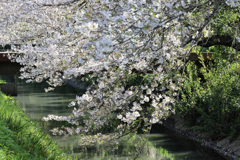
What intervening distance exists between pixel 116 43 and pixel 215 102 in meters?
6.40

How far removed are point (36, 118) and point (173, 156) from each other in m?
7.11

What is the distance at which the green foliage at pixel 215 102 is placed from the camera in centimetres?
834

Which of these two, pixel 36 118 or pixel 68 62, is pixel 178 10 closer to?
pixel 68 62

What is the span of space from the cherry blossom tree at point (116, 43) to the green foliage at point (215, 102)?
264cm

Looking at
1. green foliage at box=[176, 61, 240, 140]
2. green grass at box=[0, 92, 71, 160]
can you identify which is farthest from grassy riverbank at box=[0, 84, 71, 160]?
green foliage at box=[176, 61, 240, 140]

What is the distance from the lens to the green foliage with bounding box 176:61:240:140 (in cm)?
834

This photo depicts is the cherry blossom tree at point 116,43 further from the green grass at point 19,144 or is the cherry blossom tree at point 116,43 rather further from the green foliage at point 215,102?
the green foliage at point 215,102

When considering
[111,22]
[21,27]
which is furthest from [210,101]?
[111,22]

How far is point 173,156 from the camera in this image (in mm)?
8422

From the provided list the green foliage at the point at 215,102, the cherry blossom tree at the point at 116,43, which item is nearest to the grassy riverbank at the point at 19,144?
the cherry blossom tree at the point at 116,43

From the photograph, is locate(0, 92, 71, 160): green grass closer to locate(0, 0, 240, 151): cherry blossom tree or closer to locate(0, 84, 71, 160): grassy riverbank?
locate(0, 84, 71, 160): grassy riverbank

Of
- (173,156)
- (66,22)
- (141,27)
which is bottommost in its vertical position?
(173,156)

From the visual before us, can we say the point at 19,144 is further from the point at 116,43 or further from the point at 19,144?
the point at 116,43

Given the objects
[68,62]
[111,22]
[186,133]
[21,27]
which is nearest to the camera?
[111,22]
